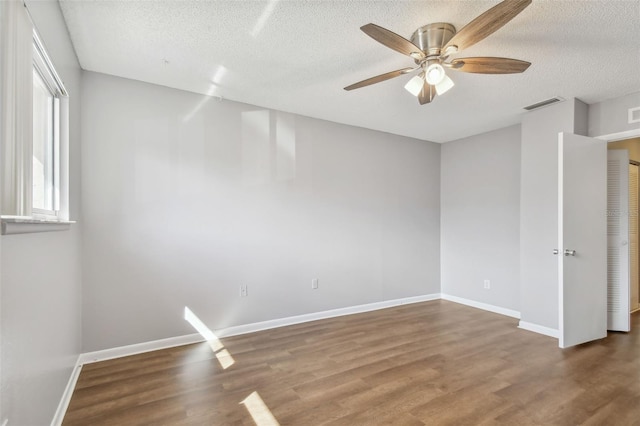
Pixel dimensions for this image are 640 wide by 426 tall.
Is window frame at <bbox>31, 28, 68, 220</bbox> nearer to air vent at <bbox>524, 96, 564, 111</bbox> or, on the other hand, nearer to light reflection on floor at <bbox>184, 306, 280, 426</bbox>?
light reflection on floor at <bbox>184, 306, 280, 426</bbox>

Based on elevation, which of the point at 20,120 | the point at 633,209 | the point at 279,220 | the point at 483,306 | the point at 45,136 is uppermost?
the point at 45,136

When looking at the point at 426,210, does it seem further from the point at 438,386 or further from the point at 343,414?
the point at 343,414

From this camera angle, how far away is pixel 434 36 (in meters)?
2.09

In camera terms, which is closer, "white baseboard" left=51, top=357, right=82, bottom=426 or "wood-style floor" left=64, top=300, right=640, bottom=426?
"white baseboard" left=51, top=357, right=82, bottom=426

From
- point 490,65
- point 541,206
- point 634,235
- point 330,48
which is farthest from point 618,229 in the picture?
point 330,48

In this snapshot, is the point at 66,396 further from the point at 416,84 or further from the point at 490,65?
the point at 490,65

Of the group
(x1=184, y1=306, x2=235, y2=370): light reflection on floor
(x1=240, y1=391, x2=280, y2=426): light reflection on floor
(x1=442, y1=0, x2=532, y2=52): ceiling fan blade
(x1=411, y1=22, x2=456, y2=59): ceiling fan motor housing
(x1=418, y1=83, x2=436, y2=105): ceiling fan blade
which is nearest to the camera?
(x1=442, y1=0, x2=532, y2=52): ceiling fan blade

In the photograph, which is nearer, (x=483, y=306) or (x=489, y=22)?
(x=489, y=22)

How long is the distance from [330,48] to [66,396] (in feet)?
9.96

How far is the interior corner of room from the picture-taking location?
8.08ft

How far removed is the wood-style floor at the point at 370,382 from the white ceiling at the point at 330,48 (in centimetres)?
251

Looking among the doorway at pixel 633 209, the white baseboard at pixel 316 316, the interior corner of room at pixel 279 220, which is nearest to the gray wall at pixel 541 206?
the interior corner of room at pixel 279 220

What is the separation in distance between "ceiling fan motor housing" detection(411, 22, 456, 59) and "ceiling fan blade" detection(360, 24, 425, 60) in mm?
87

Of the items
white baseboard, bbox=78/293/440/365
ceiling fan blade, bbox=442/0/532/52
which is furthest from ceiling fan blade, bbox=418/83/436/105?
white baseboard, bbox=78/293/440/365
